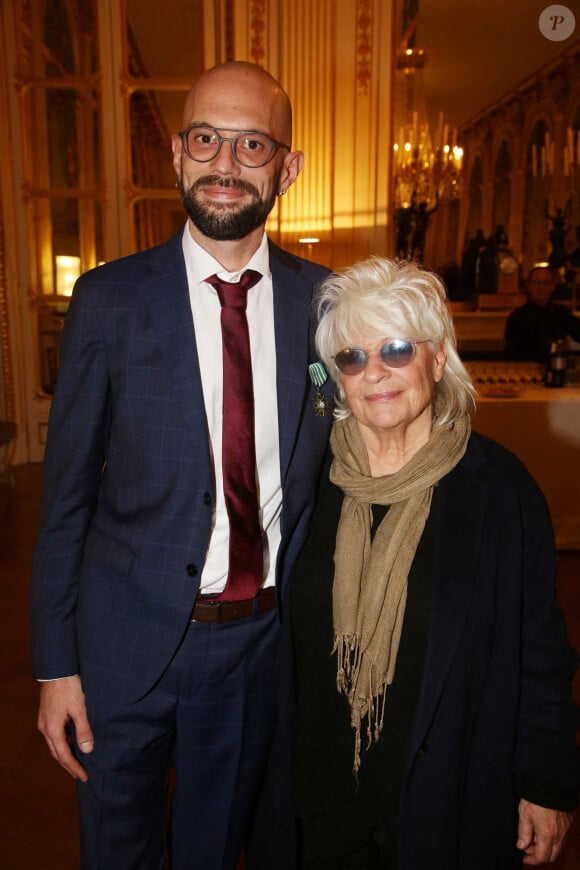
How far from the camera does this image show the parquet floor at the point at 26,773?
227cm

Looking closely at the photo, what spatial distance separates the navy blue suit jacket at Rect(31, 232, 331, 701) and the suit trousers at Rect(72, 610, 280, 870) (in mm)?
71

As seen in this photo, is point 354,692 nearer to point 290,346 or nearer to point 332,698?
point 332,698

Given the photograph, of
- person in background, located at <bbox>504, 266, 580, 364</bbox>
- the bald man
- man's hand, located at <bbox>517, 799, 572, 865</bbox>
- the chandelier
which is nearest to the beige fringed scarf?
the bald man

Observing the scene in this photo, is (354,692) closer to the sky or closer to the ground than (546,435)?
closer to the ground

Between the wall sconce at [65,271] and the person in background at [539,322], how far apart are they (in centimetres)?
393

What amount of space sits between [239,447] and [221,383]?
13 cm

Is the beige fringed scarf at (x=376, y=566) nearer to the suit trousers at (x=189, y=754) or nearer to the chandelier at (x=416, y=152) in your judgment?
the suit trousers at (x=189, y=754)

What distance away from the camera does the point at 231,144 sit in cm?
146

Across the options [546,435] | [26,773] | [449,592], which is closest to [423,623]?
[449,592]

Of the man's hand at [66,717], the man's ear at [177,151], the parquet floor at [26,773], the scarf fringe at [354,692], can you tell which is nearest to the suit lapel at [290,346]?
the man's ear at [177,151]

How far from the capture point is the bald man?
4.68ft

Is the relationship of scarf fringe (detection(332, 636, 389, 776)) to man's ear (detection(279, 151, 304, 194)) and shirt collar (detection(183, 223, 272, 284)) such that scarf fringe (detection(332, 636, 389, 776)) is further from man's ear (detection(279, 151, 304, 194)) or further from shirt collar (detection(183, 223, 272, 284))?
man's ear (detection(279, 151, 304, 194))

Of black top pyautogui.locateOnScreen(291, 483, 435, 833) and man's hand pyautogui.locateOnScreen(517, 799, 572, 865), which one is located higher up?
black top pyautogui.locateOnScreen(291, 483, 435, 833)

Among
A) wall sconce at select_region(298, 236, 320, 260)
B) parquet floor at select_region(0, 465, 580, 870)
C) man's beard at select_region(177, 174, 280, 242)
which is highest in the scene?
wall sconce at select_region(298, 236, 320, 260)
